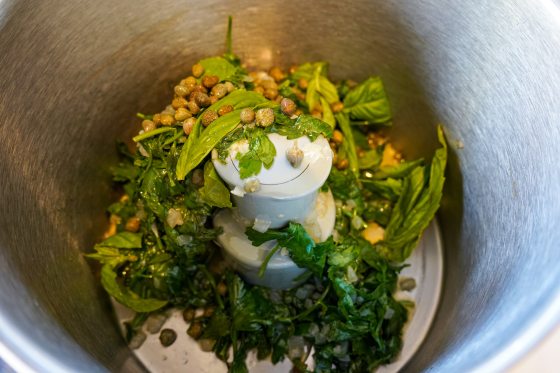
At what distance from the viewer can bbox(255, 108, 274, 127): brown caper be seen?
864mm

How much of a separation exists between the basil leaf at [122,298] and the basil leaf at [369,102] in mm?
660

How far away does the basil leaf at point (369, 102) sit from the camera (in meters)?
1.27

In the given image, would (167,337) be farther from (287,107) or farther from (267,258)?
(287,107)

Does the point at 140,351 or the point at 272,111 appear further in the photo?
the point at 140,351

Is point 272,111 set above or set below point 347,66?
above

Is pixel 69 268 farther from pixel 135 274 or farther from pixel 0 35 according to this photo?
pixel 0 35

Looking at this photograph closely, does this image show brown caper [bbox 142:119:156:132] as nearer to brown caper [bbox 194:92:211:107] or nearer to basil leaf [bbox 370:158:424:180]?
brown caper [bbox 194:92:211:107]

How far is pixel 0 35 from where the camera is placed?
2.83 ft

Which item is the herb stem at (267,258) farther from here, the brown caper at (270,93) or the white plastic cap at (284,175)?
the brown caper at (270,93)

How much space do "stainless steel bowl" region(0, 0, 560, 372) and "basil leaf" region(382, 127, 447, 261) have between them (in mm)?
51

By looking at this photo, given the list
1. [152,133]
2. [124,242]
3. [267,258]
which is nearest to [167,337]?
[124,242]

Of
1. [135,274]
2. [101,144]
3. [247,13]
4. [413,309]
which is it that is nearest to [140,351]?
[135,274]

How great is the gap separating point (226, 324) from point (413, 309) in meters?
0.46

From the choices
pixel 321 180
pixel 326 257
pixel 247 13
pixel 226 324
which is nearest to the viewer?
pixel 321 180
